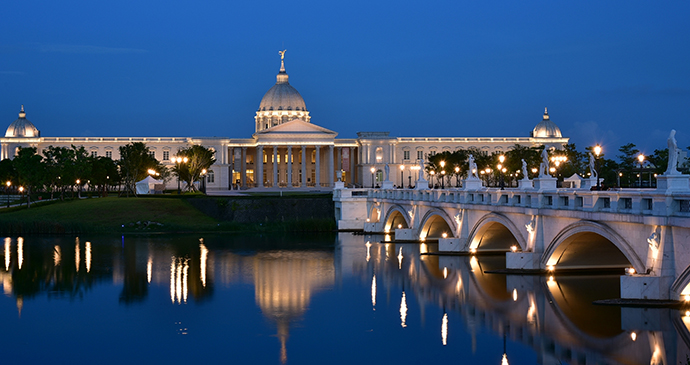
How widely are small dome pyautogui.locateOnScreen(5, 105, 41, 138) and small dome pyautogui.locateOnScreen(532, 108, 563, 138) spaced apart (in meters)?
104

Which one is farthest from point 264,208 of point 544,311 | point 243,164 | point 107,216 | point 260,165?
point 243,164

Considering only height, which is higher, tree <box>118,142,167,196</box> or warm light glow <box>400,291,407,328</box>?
tree <box>118,142,167,196</box>

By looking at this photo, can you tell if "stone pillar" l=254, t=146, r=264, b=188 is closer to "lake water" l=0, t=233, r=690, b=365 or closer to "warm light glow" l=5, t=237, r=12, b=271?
"warm light glow" l=5, t=237, r=12, b=271

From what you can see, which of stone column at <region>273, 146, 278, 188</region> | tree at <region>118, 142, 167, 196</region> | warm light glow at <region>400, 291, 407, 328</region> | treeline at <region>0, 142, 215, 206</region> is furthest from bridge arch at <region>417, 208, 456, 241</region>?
stone column at <region>273, 146, 278, 188</region>

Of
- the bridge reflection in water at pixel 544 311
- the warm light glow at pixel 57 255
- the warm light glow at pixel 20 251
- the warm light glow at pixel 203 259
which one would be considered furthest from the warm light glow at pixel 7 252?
the bridge reflection in water at pixel 544 311

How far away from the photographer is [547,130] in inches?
Result: 6265

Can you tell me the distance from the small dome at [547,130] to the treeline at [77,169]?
242ft

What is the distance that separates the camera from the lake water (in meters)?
25.9

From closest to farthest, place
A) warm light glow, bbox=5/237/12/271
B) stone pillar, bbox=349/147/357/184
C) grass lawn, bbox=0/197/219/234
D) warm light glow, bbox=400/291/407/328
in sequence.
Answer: warm light glow, bbox=400/291/407/328, warm light glow, bbox=5/237/12/271, grass lawn, bbox=0/197/219/234, stone pillar, bbox=349/147/357/184

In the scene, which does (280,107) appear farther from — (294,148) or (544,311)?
(544,311)

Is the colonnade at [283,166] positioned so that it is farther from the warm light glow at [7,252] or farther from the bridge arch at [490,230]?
the bridge arch at [490,230]

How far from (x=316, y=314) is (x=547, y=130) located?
134 metres

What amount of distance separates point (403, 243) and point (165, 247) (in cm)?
1889

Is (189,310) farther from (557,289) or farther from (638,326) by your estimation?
(638,326)
